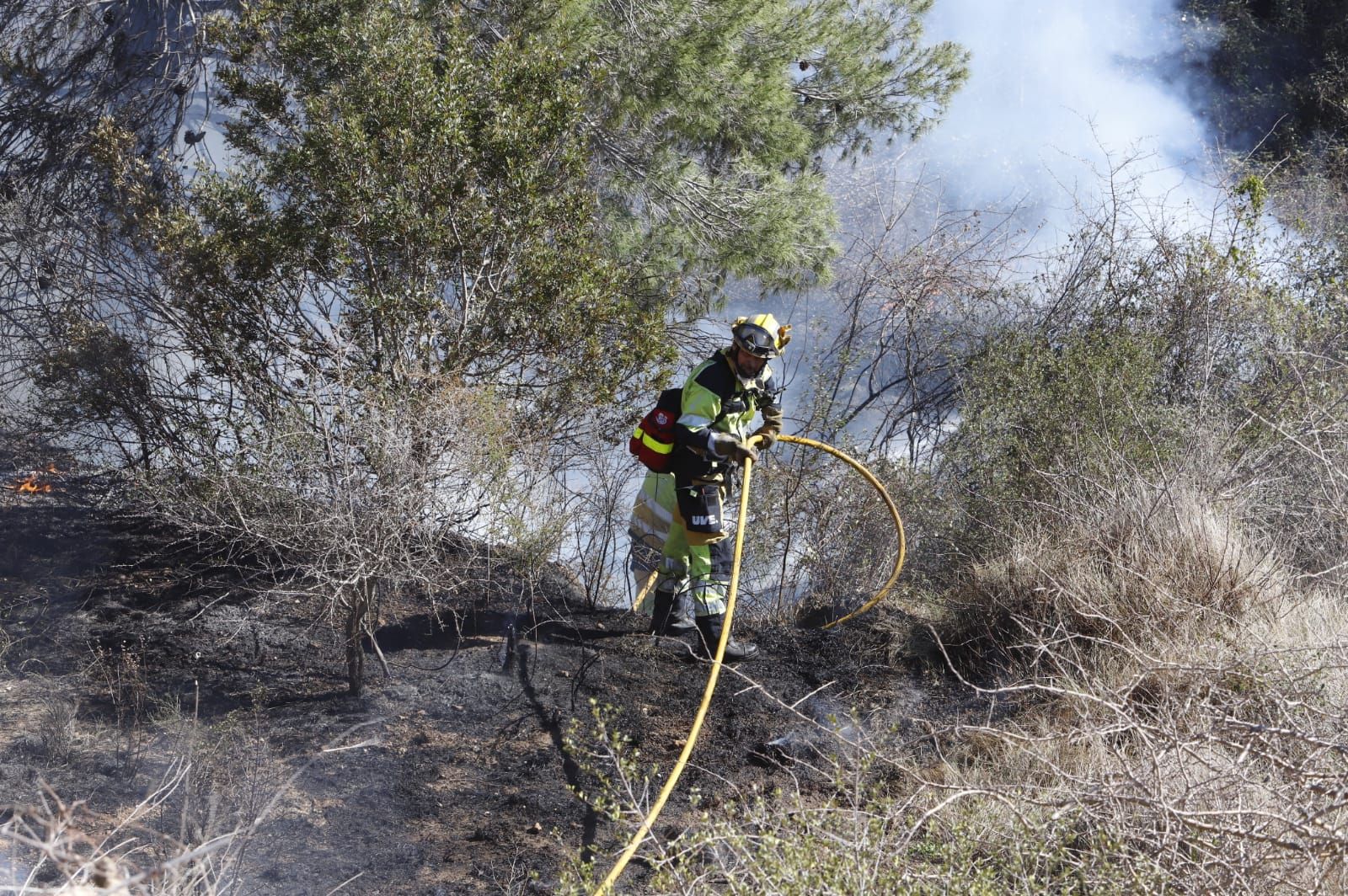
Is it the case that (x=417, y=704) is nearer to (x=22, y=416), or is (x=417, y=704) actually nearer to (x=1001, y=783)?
(x=1001, y=783)

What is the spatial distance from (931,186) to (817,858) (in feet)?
45.0

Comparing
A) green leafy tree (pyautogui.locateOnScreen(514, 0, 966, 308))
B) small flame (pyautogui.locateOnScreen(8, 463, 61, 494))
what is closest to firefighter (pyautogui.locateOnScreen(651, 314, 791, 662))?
green leafy tree (pyautogui.locateOnScreen(514, 0, 966, 308))

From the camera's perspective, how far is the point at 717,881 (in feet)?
13.0

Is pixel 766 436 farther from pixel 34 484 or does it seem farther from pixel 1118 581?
pixel 34 484

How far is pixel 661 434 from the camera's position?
228 inches

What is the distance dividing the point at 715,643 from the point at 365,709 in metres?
1.84

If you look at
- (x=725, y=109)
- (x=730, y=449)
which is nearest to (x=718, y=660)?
(x=730, y=449)

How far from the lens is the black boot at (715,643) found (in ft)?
19.2

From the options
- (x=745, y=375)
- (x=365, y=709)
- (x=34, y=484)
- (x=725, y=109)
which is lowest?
(x=365, y=709)

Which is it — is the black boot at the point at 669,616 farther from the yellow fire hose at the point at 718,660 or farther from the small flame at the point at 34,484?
the small flame at the point at 34,484

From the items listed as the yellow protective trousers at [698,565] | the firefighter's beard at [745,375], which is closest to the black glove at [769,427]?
the firefighter's beard at [745,375]

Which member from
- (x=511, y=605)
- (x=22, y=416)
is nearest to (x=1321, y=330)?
(x=511, y=605)

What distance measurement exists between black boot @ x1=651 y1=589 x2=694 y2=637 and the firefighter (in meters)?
0.12

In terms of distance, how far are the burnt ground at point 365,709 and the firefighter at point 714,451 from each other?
42cm
